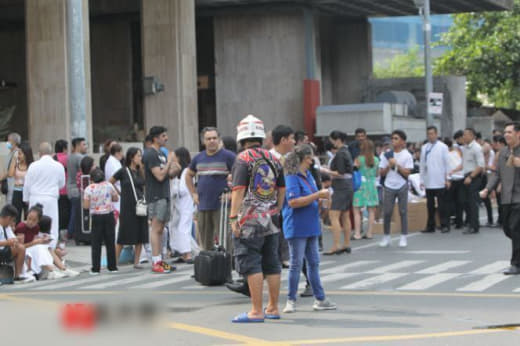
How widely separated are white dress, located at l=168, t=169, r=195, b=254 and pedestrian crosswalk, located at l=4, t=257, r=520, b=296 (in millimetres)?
713

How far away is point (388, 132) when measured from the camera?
29.6 m

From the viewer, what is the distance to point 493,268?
13852 mm

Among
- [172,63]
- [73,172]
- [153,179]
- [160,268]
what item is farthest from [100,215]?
[172,63]

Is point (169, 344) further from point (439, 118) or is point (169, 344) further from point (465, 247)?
point (439, 118)

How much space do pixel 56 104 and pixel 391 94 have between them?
46.0 feet

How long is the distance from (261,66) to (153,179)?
1825cm

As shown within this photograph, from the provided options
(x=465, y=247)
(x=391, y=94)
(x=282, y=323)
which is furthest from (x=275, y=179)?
(x=391, y=94)

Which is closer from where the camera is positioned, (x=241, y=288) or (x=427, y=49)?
(x=241, y=288)

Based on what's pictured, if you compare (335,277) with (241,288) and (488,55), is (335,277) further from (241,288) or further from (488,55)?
(488,55)

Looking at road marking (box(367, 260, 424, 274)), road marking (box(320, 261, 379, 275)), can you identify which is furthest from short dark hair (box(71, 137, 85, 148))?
road marking (box(367, 260, 424, 274))

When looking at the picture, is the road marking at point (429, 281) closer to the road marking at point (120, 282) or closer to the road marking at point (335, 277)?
the road marking at point (335, 277)

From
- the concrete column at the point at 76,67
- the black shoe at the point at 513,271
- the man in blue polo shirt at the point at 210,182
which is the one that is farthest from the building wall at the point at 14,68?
the black shoe at the point at 513,271

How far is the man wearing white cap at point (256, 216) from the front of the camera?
9586 millimetres

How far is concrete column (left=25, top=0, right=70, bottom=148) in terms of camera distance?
77.5 ft
